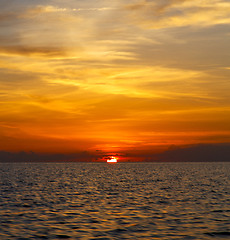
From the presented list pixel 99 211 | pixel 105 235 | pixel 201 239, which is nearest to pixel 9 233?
pixel 105 235

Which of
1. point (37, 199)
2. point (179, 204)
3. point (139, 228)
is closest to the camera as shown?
point (139, 228)

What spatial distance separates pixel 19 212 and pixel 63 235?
12103mm

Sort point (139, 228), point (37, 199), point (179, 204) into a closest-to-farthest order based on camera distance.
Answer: point (139, 228) → point (179, 204) → point (37, 199)

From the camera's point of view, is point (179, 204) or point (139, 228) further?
point (179, 204)

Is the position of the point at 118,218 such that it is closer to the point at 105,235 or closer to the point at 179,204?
the point at 105,235

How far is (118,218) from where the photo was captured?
3484 centimetres

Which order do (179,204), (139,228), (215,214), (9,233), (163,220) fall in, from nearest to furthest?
(9,233) < (139,228) < (163,220) < (215,214) < (179,204)

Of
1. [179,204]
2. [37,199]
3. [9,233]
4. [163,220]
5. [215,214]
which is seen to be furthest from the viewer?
[37,199]

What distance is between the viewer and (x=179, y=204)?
44.3m

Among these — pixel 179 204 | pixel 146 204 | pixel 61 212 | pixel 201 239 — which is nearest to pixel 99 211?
pixel 61 212

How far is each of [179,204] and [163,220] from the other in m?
11.0

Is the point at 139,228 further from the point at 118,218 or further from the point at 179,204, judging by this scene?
the point at 179,204

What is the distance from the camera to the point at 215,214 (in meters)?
37.0

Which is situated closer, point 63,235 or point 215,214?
point 63,235
